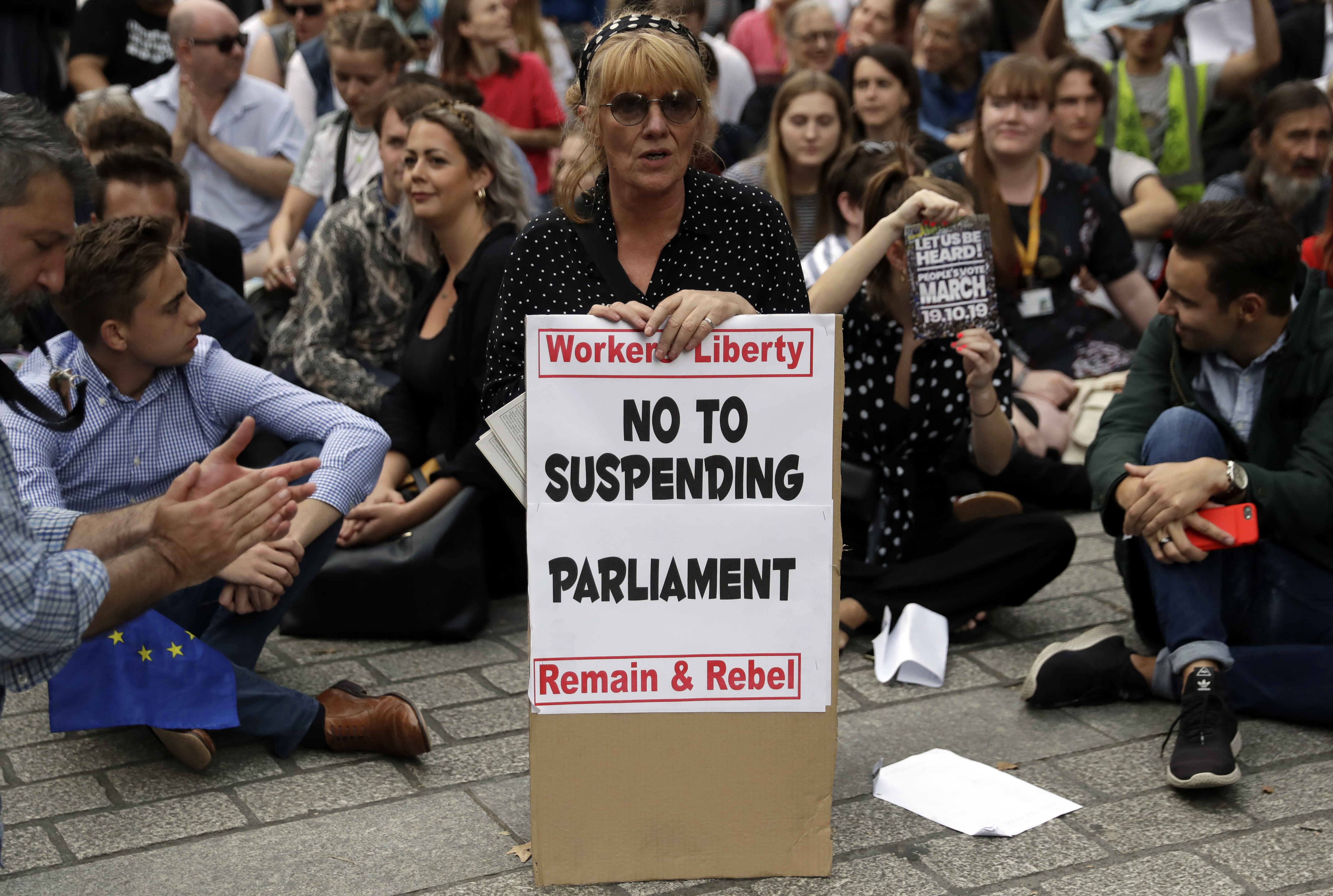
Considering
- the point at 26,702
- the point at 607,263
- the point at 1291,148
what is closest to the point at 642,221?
the point at 607,263

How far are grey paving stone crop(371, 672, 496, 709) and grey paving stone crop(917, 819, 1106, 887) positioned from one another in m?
1.48

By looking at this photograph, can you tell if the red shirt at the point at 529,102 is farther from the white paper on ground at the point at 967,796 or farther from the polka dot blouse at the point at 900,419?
the white paper on ground at the point at 967,796

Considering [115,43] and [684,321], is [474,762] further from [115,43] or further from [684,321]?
[115,43]

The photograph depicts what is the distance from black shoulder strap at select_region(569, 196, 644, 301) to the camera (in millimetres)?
3047

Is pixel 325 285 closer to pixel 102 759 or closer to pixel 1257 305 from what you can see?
pixel 102 759

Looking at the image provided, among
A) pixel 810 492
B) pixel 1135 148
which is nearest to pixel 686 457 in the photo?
pixel 810 492

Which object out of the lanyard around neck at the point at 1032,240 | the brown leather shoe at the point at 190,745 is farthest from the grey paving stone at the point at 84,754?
the lanyard around neck at the point at 1032,240

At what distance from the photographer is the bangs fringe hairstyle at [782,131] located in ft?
20.6

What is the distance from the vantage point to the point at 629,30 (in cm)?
301

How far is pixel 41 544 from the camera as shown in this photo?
2252mm

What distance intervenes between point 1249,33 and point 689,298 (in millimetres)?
6383

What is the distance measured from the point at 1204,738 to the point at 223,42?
5594 mm

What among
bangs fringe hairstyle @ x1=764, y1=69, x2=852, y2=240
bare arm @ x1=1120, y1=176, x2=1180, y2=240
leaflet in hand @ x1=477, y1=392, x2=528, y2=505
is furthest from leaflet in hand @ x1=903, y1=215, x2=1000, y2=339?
bare arm @ x1=1120, y1=176, x2=1180, y2=240

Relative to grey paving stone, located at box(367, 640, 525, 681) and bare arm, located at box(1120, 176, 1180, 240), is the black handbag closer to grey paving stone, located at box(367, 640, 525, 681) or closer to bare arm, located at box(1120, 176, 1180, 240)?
grey paving stone, located at box(367, 640, 525, 681)
